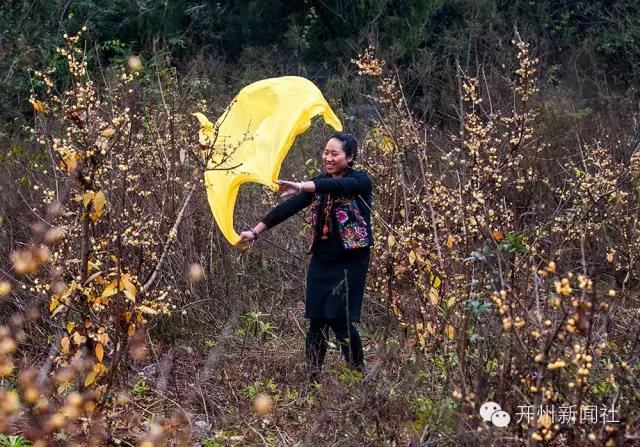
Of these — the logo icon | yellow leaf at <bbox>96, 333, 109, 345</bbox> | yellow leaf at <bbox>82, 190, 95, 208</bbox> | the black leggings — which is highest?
yellow leaf at <bbox>82, 190, 95, 208</bbox>

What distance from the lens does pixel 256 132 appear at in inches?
203

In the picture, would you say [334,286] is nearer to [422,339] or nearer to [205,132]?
[422,339]

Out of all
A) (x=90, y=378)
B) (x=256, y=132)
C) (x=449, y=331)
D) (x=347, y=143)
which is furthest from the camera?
(x=256, y=132)

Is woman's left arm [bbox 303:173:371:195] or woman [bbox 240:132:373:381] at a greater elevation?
woman's left arm [bbox 303:173:371:195]

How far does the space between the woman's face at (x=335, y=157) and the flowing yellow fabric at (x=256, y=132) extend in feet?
1.64

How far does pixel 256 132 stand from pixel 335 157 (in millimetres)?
1011

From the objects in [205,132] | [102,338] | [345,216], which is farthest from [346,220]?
[102,338]

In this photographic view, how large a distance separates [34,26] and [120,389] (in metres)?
9.93

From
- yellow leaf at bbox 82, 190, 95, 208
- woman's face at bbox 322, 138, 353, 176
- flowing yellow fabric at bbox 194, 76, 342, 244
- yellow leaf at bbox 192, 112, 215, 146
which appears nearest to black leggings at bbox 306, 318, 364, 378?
flowing yellow fabric at bbox 194, 76, 342, 244

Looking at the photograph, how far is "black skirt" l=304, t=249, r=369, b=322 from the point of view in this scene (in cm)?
427

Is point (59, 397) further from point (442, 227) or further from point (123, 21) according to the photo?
point (123, 21)

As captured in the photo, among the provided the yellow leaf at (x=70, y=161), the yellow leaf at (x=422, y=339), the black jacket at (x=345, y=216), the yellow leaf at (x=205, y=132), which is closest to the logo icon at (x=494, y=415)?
the yellow leaf at (x=422, y=339)

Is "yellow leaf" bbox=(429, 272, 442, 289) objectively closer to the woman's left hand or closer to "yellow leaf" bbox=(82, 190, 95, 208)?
the woman's left hand

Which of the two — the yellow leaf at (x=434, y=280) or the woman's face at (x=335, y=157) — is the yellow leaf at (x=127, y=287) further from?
the yellow leaf at (x=434, y=280)
